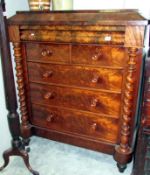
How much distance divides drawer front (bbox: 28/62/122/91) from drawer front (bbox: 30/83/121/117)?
0.05 metres

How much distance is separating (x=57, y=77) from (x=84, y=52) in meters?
0.29

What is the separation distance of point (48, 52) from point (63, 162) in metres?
0.86

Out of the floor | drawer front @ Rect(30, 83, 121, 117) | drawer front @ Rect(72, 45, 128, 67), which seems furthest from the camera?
the floor

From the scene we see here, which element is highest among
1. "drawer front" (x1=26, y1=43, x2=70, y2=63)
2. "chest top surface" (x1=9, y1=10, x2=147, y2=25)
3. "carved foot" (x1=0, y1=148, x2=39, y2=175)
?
"chest top surface" (x1=9, y1=10, x2=147, y2=25)

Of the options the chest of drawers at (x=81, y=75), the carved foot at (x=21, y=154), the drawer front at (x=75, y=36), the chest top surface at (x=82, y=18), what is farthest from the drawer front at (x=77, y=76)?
the carved foot at (x=21, y=154)

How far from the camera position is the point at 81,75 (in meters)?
1.40

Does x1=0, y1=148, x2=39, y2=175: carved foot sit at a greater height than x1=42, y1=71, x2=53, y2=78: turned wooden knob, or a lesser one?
lesser

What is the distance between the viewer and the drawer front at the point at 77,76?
1319 mm

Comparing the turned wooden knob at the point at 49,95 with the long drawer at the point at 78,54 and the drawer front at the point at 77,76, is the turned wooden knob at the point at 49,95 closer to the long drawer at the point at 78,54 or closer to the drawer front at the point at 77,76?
the drawer front at the point at 77,76

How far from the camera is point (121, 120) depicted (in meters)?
1.38

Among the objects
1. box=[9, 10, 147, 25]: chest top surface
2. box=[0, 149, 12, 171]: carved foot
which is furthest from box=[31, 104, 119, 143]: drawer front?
box=[9, 10, 147, 25]: chest top surface

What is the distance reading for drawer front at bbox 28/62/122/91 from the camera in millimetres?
1319

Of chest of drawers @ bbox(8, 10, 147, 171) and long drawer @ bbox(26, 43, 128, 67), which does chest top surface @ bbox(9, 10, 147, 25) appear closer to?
chest of drawers @ bbox(8, 10, 147, 171)

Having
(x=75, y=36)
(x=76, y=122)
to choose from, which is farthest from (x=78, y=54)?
(x=76, y=122)
